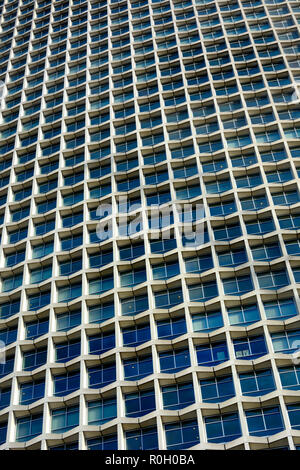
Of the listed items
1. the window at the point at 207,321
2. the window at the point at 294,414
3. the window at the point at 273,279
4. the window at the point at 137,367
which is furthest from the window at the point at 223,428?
the window at the point at 273,279

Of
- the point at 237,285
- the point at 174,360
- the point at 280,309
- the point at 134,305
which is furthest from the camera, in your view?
the point at 134,305

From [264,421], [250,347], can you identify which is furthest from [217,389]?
[264,421]

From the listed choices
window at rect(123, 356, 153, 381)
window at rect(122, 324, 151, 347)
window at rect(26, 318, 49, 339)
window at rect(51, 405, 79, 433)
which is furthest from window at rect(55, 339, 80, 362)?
window at rect(123, 356, 153, 381)

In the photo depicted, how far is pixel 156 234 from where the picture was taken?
6056 centimetres

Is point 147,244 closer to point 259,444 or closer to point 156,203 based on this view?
point 156,203

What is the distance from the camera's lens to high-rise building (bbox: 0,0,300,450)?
4978 cm

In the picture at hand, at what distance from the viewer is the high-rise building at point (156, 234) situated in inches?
1960

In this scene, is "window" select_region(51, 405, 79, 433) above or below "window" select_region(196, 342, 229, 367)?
below

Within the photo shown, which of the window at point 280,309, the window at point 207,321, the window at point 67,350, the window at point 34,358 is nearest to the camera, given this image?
the window at point 280,309

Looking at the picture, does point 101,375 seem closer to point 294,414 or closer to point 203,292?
point 203,292

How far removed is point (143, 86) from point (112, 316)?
32643 mm

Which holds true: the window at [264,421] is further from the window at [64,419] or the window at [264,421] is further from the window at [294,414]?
the window at [64,419]

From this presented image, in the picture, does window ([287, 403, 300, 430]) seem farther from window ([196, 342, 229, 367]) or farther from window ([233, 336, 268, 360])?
window ([196, 342, 229, 367])
